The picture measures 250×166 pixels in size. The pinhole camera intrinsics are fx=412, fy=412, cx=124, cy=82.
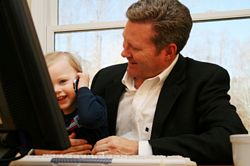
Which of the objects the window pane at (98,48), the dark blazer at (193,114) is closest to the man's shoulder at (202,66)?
the dark blazer at (193,114)

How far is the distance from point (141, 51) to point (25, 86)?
1.09 m

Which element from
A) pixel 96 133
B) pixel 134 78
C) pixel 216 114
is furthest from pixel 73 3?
pixel 216 114

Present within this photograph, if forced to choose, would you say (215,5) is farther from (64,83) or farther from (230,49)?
(64,83)

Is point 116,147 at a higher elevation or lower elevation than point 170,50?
lower

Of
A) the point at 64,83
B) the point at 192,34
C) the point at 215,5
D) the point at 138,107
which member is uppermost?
the point at 215,5

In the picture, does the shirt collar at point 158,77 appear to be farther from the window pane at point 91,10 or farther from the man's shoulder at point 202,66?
the window pane at point 91,10

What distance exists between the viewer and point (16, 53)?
24.5 inches

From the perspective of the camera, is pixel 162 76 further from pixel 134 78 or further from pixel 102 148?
pixel 102 148

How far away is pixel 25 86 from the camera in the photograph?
2.09 feet

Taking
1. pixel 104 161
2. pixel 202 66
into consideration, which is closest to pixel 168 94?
pixel 202 66

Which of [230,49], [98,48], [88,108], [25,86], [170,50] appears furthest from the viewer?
[98,48]

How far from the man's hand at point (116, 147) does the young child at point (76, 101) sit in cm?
13

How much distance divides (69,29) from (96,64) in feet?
0.89

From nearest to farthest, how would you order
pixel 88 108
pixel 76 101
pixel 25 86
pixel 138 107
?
pixel 25 86
pixel 88 108
pixel 76 101
pixel 138 107
